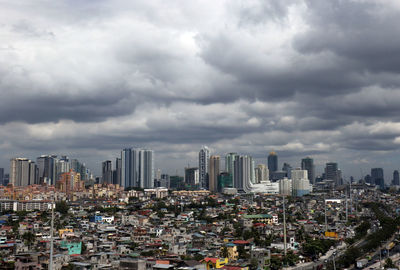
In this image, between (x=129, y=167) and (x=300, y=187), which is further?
(x=129, y=167)

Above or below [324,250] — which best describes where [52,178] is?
above

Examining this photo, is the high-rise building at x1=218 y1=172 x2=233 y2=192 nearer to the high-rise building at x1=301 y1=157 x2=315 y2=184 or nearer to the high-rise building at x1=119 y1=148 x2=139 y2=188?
the high-rise building at x1=119 y1=148 x2=139 y2=188

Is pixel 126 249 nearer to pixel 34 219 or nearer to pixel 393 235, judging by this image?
pixel 34 219

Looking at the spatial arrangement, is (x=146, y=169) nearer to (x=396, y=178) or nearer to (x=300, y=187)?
(x=300, y=187)

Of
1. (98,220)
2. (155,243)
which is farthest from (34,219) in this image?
(155,243)

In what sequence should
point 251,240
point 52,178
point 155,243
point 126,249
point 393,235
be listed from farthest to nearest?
1. point 52,178
2. point 393,235
3. point 251,240
4. point 155,243
5. point 126,249

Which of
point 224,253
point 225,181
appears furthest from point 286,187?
point 224,253

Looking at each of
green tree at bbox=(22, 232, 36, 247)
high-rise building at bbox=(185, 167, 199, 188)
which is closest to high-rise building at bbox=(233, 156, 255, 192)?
high-rise building at bbox=(185, 167, 199, 188)
